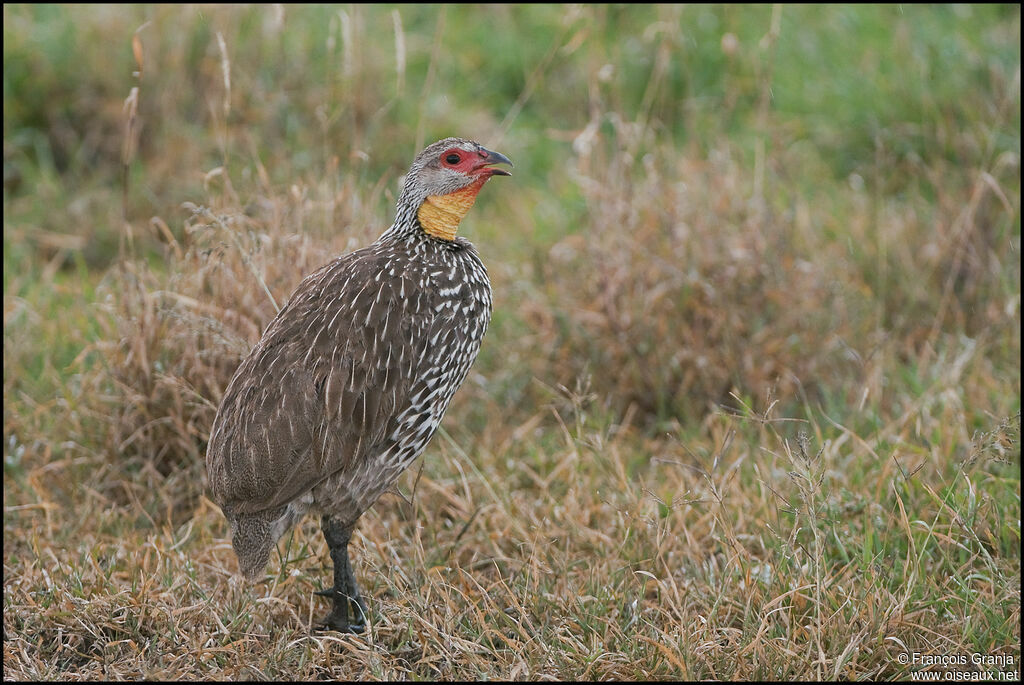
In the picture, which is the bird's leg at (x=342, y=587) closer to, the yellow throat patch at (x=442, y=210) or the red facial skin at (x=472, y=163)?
the yellow throat patch at (x=442, y=210)

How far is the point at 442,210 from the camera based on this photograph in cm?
353

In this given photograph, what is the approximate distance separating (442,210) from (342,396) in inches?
27.0

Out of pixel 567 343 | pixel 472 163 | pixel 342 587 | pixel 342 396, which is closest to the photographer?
pixel 342 396

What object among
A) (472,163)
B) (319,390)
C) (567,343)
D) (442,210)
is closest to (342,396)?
(319,390)

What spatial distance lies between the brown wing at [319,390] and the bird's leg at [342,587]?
0.72ft

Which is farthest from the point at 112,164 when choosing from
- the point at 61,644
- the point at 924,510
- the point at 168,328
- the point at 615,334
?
the point at 924,510

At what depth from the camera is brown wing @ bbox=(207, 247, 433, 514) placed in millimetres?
3156

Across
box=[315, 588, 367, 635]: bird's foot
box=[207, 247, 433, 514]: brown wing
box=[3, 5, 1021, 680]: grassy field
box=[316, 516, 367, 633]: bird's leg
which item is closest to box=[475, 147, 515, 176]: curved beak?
box=[207, 247, 433, 514]: brown wing

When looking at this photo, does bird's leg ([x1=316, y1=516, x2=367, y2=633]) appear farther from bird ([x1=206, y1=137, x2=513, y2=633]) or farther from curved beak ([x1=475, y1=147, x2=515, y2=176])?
curved beak ([x1=475, y1=147, x2=515, y2=176])

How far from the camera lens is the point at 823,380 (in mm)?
4742

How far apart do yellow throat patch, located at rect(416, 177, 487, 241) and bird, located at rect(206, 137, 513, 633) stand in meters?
0.09

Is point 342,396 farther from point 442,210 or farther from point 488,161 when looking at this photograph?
point 488,161

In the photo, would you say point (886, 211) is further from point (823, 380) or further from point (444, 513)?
point (444, 513)

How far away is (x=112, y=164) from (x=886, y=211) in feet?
13.1
